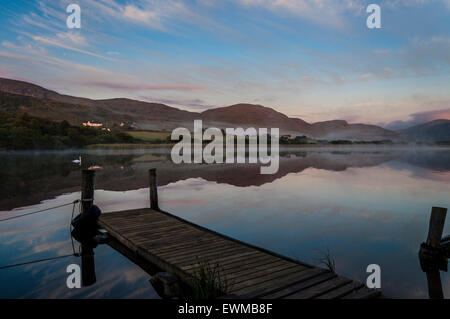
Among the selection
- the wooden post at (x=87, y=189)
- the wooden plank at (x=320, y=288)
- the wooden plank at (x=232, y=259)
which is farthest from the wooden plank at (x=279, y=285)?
the wooden post at (x=87, y=189)

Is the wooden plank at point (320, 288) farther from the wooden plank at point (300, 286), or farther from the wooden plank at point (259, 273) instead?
the wooden plank at point (259, 273)

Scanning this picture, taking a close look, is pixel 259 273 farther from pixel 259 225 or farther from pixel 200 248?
pixel 259 225

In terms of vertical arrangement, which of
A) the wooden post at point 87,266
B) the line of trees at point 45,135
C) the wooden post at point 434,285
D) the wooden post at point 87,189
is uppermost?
the line of trees at point 45,135

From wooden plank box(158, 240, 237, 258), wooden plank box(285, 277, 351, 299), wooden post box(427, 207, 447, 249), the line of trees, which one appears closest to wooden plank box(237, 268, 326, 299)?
wooden plank box(285, 277, 351, 299)

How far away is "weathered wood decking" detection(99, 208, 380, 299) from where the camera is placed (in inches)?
199

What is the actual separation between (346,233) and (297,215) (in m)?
2.98

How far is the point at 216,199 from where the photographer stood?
17.4 meters

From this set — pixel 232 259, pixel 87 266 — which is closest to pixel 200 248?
pixel 232 259

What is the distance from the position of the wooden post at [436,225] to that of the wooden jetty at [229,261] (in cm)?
367

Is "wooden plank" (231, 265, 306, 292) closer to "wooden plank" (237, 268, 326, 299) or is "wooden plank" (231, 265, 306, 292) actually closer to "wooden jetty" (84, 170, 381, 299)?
"wooden jetty" (84, 170, 381, 299)

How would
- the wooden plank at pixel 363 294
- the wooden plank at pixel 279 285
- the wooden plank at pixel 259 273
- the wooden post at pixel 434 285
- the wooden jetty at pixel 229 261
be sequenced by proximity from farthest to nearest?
1. the wooden post at pixel 434 285
2. the wooden plank at pixel 259 273
3. the wooden jetty at pixel 229 261
4. the wooden plank at pixel 279 285
5. the wooden plank at pixel 363 294

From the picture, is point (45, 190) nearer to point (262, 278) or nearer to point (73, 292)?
point (73, 292)

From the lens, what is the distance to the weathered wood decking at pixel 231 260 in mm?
5066

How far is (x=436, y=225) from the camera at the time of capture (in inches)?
298
